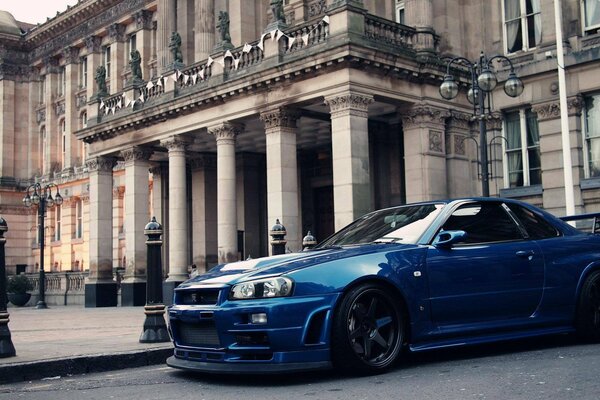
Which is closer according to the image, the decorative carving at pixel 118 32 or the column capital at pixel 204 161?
the column capital at pixel 204 161

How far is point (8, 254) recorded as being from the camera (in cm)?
5122

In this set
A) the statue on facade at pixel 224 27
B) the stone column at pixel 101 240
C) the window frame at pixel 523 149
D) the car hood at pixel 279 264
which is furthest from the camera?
the stone column at pixel 101 240

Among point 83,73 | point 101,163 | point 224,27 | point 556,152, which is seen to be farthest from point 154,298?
point 83,73

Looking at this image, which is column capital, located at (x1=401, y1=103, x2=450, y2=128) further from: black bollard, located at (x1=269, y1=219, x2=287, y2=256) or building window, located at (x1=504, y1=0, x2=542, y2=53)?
black bollard, located at (x1=269, y1=219, x2=287, y2=256)

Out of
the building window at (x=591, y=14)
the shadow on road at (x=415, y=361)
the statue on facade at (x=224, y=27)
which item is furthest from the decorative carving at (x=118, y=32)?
the shadow on road at (x=415, y=361)

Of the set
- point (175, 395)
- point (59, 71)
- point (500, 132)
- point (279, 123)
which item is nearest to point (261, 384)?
point (175, 395)

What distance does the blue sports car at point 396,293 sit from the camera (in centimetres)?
669

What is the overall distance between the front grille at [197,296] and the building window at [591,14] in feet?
63.5

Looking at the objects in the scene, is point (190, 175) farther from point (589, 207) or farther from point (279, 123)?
point (589, 207)

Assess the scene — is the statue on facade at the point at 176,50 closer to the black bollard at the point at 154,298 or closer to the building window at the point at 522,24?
the building window at the point at 522,24

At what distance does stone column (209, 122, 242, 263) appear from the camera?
25406 millimetres

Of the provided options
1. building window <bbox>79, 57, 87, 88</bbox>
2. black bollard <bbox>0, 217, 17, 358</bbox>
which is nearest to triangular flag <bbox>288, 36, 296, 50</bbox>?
black bollard <bbox>0, 217, 17, 358</bbox>

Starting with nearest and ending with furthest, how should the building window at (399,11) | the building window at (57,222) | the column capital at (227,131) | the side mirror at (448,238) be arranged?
the side mirror at (448,238), the column capital at (227,131), the building window at (399,11), the building window at (57,222)

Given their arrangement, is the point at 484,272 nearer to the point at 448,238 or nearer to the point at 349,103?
the point at 448,238
